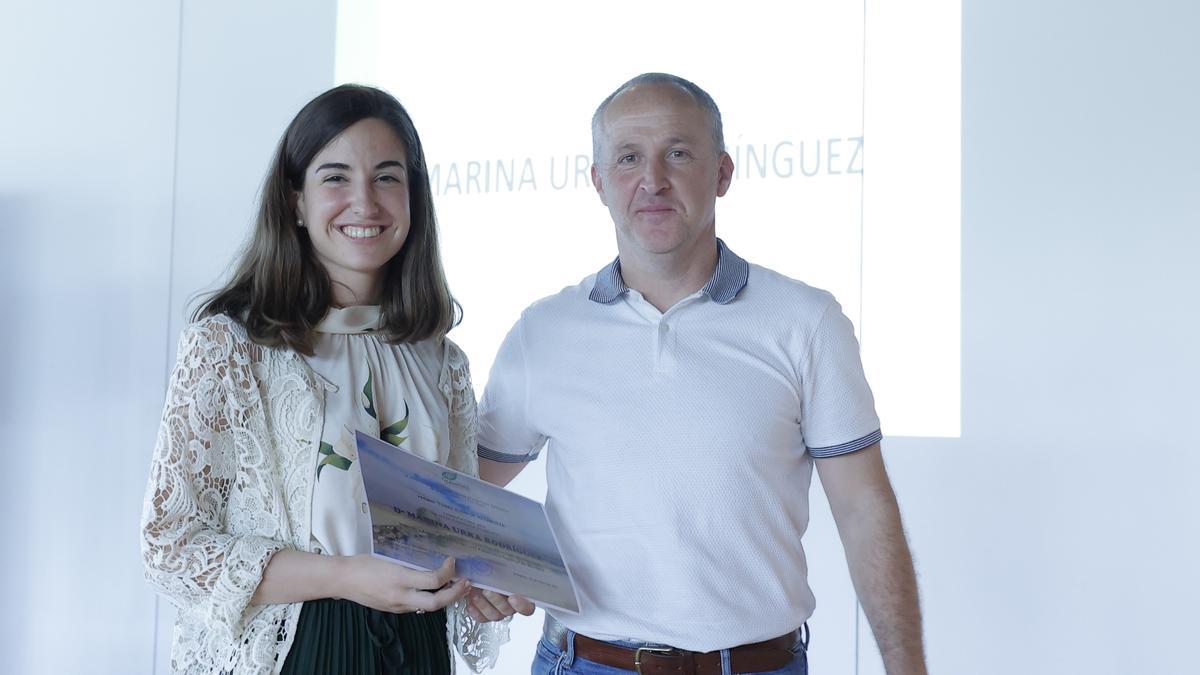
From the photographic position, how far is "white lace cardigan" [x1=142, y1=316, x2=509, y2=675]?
4.80 ft

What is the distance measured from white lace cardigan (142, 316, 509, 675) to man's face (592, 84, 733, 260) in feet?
1.90

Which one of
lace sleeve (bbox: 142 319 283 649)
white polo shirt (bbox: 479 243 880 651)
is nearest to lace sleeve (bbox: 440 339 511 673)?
white polo shirt (bbox: 479 243 880 651)

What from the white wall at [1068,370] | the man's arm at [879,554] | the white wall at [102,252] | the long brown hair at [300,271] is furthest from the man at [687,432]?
the white wall at [102,252]

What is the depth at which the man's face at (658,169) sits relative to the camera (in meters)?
1.78

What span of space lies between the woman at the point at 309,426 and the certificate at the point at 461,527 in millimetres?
44

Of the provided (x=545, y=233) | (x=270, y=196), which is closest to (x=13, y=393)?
(x=545, y=233)

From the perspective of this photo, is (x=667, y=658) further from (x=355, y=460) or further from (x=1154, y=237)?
(x=1154, y=237)

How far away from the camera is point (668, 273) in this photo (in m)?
1.81

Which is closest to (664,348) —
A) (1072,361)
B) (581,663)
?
(581,663)

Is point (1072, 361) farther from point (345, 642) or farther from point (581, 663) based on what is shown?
point (345, 642)

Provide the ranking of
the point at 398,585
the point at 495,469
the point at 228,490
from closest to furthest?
the point at 398,585 < the point at 228,490 < the point at 495,469

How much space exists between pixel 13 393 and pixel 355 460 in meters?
3.64

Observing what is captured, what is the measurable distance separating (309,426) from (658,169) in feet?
2.31

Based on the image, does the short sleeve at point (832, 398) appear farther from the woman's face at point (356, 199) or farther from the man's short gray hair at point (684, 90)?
the woman's face at point (356, 199)
